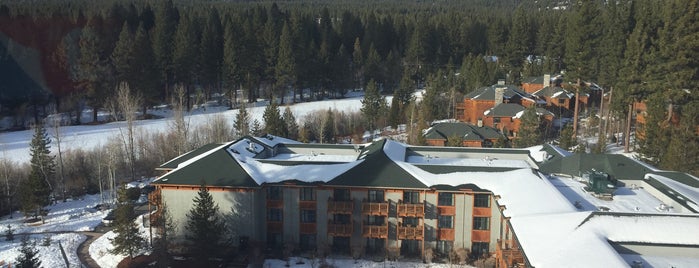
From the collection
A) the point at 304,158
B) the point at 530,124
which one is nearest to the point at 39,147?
the point at 304,158

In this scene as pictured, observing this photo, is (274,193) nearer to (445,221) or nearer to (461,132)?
(445,221)

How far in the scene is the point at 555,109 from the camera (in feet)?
173

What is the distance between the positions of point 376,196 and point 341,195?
59.1 inches

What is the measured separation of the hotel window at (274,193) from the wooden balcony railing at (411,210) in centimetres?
514

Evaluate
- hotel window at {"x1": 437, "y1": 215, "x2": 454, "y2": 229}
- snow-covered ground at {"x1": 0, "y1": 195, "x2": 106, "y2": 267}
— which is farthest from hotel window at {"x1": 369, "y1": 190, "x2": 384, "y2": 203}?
snow-covered ground at {"x1": 0, "y1": 195, "x2": 106, "y2": 267}

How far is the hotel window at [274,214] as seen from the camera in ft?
82.0

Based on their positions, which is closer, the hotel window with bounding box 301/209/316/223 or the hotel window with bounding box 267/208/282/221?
the hotel window with bounding box 301/209/316/223

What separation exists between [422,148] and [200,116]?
28.4 metres

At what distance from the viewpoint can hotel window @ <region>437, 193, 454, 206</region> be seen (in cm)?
2397

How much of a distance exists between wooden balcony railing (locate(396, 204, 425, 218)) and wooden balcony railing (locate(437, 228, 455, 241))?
46.1 inches

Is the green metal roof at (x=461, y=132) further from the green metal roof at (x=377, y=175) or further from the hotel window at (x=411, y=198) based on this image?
the hotel window at (x=411, y=198)

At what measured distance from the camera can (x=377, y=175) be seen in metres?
24.3

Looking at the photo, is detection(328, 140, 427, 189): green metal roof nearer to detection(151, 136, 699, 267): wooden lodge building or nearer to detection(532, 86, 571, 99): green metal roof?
detection(151, 136, 699, 267): wooden lodge building

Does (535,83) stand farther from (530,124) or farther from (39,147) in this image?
(39,147)
